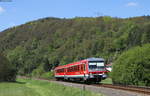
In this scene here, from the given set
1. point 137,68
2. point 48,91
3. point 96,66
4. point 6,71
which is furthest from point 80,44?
point 48,91

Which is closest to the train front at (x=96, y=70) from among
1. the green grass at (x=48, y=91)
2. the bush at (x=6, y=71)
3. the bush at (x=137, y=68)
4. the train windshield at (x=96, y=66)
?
the train windshield at (x=96, y=66)

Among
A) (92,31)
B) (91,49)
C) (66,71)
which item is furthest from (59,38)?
(66,71)

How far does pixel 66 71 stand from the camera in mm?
50844

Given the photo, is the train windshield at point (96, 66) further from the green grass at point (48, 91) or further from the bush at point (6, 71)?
the bush at point (6, 71)

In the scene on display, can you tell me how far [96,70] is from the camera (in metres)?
37.2

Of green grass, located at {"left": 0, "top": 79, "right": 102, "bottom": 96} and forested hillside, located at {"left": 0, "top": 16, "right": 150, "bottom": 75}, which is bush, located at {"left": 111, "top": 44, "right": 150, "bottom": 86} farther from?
forested hillside, located at {"left": 0, "top": 16, "right": 150, "bottom": 75}

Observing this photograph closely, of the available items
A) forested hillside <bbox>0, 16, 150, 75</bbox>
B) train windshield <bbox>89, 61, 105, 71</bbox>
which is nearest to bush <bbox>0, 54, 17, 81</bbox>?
train windshield <bbox>89, 61, 105, 71</bbox>

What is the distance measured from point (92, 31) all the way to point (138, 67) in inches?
5354

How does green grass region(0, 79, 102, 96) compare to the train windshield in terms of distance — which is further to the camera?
the train windshield

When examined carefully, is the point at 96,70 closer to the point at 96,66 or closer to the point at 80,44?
the point at 96,66

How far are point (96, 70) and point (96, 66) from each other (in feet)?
1.64

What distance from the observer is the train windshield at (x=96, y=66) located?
36906mm

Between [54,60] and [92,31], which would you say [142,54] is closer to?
[54,60]

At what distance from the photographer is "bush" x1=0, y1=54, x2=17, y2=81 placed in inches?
2721
